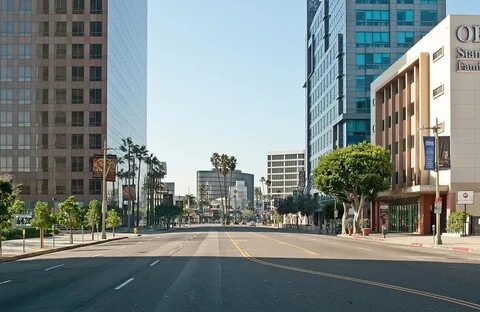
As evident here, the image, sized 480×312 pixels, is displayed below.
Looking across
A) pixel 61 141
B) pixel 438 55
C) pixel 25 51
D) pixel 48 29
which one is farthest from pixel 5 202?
pixel 48 29

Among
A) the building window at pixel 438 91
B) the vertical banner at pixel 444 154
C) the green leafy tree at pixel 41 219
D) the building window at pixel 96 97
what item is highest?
the building window at pixel 96 97

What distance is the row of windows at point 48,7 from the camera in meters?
114

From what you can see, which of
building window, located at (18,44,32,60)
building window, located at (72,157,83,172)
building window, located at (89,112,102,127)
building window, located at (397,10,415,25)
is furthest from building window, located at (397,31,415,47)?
building window, located at (18,44,32,60)

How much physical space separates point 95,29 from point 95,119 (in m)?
15.4

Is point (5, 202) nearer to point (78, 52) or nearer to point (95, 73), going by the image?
point (95, 73)

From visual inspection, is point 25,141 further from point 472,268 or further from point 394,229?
point 472,268

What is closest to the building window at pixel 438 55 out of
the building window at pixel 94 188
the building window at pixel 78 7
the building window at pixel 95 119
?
the building window at pixel 95 119

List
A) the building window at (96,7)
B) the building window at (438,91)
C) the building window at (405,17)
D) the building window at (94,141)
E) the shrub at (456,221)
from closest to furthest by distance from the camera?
the shrub at (456,221) < the building window at (438,91) < the building window at (405,17) < the building window at (94,141) < the building window at (96,7)

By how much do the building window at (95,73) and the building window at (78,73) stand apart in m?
1.54

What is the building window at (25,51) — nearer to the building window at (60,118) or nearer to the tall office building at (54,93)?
the tall office building at (54,93)

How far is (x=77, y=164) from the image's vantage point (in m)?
111

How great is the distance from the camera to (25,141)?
112 metres

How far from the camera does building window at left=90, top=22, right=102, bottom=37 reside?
113 metres

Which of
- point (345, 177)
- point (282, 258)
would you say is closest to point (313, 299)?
point (282, 258)
